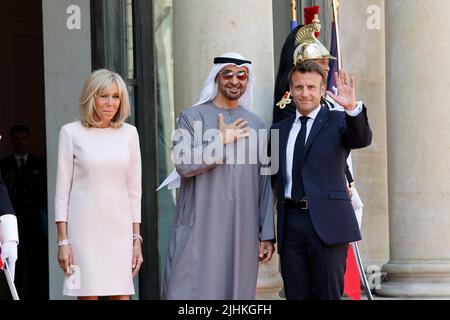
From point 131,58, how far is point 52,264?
183 cm

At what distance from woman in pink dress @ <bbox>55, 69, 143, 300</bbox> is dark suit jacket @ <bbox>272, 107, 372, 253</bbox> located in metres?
0.90

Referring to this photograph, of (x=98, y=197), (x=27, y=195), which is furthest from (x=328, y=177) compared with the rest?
(x=27, y=195)

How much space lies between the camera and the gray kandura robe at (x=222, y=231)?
8352mm

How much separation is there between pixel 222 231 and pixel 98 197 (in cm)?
81

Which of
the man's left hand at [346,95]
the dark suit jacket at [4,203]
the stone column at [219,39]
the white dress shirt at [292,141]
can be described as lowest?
the dark suit jacket at [4,203]

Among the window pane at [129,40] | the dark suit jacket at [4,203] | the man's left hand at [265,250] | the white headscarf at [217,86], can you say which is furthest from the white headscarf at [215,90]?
the window pane at [129,40]

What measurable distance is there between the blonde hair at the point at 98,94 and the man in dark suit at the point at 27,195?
16.2 feet

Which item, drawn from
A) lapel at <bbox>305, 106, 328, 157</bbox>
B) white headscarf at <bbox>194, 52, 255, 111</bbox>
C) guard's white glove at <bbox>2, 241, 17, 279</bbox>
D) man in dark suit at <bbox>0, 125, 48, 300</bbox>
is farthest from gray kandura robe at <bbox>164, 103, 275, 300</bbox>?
man in dark suit at <bbox>0, 125, 48, 300</bbox>

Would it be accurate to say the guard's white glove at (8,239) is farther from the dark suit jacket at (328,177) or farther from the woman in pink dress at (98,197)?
the dark suit jacket at (328,177)

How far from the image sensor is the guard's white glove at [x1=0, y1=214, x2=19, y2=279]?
7750 mm

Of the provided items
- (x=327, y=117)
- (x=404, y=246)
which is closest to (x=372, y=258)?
(x=404, y=246)

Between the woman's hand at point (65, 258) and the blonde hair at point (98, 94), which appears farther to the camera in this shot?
the blonde hair at point (98, 94)

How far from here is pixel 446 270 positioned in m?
10.9

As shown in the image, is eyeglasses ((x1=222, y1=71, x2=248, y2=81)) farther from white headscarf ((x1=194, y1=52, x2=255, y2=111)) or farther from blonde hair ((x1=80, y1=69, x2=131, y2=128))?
blonde hair ((x1=80, y1=69, x2=131, y2=128))
